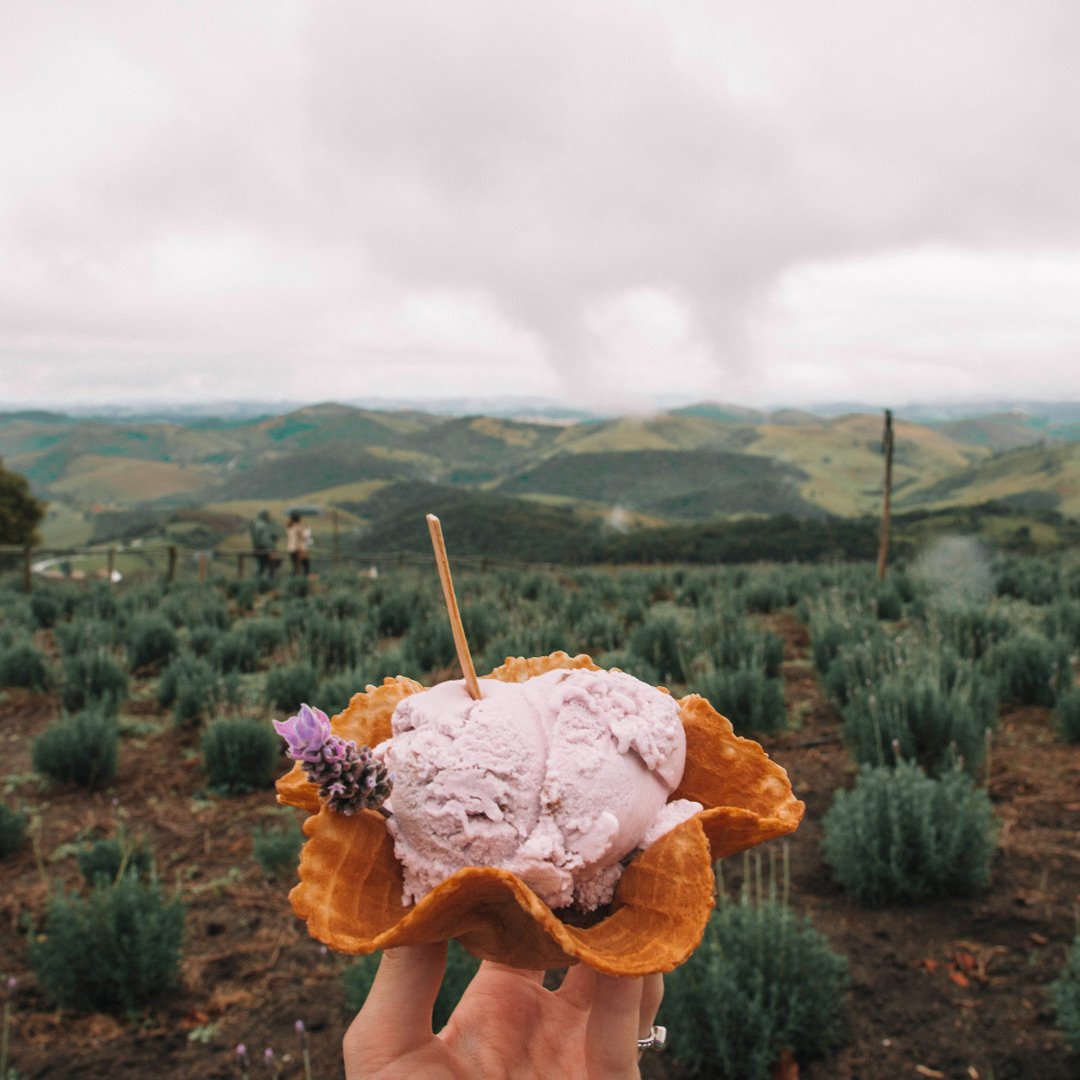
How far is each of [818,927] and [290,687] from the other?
4.63 m

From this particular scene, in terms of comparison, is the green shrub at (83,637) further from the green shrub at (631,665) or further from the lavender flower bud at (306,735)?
the lavender flower bud at (306,735)

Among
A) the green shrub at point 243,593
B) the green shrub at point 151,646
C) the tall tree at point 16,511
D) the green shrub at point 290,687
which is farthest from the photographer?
the tall tree at point 16,511

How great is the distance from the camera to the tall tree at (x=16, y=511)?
46750 mm

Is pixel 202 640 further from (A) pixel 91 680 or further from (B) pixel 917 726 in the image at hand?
(B) pixel 917 726

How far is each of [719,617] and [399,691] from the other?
19.9 feet

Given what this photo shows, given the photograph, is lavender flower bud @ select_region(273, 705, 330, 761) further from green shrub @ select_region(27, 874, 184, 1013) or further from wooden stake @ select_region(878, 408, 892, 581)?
wooden stake @ select_region(878, 408, 892, 581)

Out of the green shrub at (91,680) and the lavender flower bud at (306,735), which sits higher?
the lavender flower bud at (306,735)

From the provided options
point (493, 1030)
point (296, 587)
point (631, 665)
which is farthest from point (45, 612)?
point (493, 1030)

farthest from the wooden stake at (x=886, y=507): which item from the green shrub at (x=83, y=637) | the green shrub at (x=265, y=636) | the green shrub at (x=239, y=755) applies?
the green shrub at (x=83, y=637)

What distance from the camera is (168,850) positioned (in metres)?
4.32

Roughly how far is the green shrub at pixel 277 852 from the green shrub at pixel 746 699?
9.84ft

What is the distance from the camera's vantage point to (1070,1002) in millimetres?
2553

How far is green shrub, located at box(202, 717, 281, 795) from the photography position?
5.08m

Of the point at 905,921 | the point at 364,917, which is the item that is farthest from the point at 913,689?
the point at 364,917
